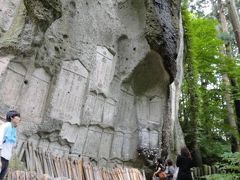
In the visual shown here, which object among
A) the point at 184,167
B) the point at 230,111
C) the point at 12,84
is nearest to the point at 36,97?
the point at 12,84

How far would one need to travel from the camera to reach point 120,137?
1004 centimetres

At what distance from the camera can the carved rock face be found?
7406 millimetres

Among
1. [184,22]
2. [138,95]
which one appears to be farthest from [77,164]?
[184,22]

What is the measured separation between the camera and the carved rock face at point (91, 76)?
7406 mm

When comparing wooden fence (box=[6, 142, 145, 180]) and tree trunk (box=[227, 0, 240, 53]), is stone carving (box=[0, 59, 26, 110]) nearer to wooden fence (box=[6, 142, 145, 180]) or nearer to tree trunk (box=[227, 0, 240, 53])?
wooden fence (box=[6, 142, 145, 180])

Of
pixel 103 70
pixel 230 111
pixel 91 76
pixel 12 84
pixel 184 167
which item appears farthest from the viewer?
pixel 230 111

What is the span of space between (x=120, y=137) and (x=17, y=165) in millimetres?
4248

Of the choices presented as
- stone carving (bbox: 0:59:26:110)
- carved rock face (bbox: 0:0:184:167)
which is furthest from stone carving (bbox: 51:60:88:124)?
stone carving (bbox: 0:59:26:110)

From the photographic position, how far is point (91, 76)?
9.40 meters

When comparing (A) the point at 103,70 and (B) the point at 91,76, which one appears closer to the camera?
(B) the point at 91,76

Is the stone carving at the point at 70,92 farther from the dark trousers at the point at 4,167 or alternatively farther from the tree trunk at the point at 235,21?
the tree trunk at the point at 235,21

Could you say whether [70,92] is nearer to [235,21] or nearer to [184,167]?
[184,167]

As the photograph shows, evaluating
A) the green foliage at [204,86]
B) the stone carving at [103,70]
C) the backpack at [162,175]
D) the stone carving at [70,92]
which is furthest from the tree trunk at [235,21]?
the stone carving at [70,92]

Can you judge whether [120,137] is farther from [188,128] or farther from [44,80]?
[188,128]
